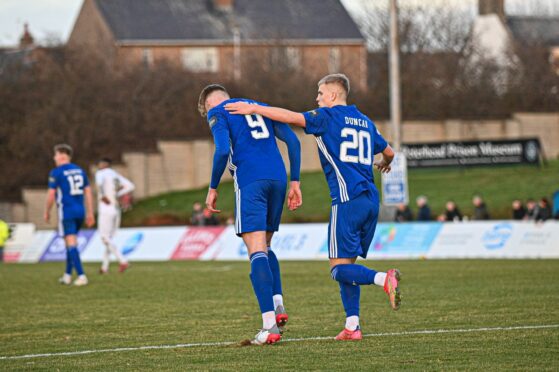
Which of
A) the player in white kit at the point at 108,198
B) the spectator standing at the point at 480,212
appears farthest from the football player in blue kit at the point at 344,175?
the spectator standing at the point at 480,212

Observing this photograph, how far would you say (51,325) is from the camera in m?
12.3

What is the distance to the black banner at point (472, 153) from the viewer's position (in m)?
43.8

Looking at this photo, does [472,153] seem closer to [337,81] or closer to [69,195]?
[69,195]

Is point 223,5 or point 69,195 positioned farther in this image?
point 223,5

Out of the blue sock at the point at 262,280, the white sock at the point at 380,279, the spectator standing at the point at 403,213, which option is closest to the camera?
the white sock at the point at 380,279

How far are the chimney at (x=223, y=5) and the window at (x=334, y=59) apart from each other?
736 centimetres

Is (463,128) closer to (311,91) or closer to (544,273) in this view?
(311,91)

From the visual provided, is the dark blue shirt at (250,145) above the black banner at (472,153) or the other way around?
the other way around

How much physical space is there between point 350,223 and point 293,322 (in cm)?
217

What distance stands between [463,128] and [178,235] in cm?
2332

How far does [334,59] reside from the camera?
72.8m

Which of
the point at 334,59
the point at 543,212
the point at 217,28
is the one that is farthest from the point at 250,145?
the point at 217,28

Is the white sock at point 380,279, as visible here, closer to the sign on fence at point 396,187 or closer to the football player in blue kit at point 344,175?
the football player in blue kit at point 344,175

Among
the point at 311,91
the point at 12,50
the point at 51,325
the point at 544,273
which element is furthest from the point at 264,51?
the point at 51,325
